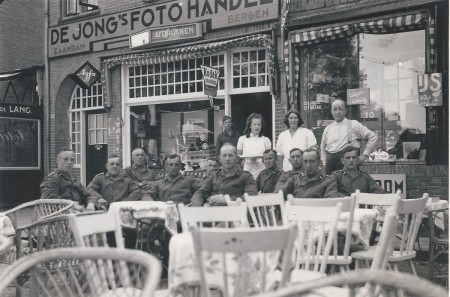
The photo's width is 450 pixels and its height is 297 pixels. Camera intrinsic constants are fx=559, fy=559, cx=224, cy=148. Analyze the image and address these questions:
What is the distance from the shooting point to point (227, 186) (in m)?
6.68

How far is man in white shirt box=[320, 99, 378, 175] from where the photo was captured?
26.8ft

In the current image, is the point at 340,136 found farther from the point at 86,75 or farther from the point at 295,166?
the point at 86,75

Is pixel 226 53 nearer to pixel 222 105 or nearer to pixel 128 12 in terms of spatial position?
pixel 222 105

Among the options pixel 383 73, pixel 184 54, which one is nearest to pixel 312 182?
pixel 383 73

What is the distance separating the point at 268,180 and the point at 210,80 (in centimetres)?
351

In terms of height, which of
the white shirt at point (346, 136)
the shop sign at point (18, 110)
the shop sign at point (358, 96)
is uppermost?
the shop sign at point (18, 110)

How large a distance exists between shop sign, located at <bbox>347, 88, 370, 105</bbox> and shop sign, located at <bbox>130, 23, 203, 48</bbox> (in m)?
3.38

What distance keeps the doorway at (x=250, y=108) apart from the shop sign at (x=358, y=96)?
1.60m

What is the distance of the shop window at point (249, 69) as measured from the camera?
10.2 m

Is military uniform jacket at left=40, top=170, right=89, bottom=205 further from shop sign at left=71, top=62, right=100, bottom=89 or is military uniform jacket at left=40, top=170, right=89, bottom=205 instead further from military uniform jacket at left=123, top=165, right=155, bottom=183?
shop sign at left=71, top=62, right=100, bottom=89

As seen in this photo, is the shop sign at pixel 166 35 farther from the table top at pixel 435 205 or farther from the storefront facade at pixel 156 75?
the table top at pixel 435 205

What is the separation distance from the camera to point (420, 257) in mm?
6840

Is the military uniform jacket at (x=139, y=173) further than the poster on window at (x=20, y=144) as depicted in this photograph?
No

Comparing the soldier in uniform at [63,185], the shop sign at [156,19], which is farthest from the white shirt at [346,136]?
the soldier in uniform at [63,185]
